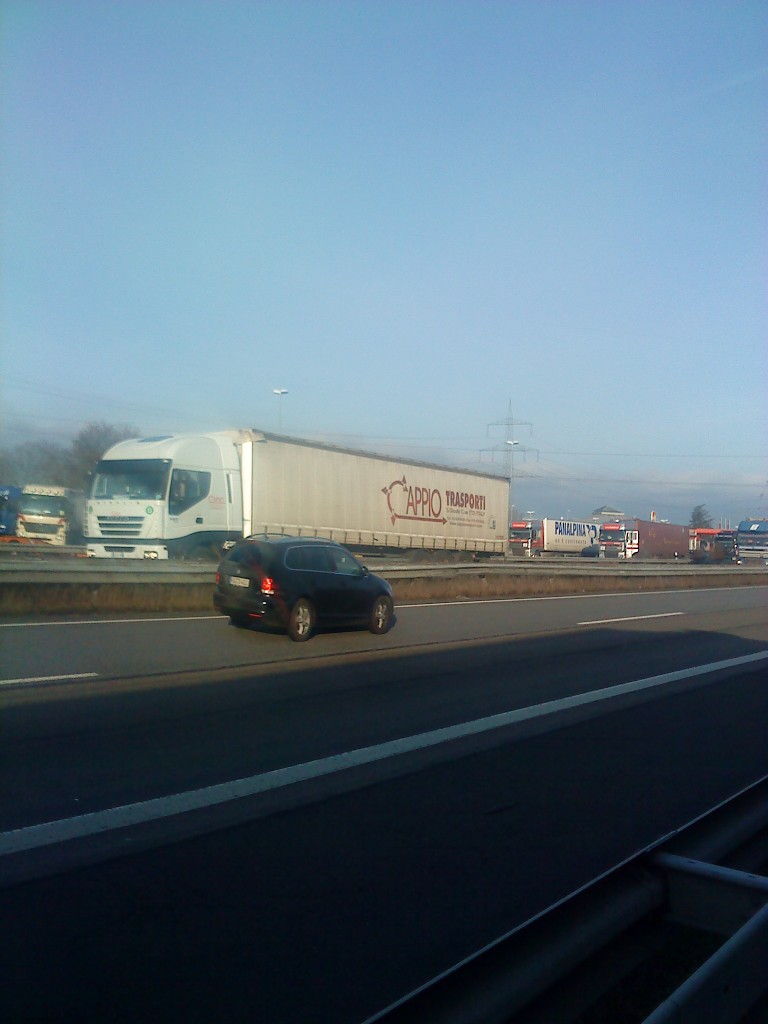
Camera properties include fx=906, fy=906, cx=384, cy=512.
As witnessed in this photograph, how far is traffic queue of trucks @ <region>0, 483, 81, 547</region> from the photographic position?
95.2 ft

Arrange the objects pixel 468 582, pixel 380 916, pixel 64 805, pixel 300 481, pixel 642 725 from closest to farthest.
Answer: pixel 380 916 → pixel 64 805 → pixel 642 725 → pixel 468 582 → pixel 300 481

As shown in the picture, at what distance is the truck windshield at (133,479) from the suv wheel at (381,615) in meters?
9.51

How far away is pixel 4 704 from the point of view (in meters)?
9.06

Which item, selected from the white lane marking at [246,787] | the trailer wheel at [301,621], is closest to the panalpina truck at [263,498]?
the trailer wheel at [301,621]

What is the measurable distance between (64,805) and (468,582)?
21837mm

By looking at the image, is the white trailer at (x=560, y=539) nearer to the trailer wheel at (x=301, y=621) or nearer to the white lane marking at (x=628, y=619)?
the white lane marking at (x=628, y=619)

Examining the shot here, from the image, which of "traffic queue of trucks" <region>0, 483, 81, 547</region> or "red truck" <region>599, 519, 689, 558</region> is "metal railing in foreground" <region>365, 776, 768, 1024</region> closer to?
"traffic queue of trucks" <region>0, 483, 81, 547</region>

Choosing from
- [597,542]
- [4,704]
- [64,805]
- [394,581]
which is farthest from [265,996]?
[597,542]

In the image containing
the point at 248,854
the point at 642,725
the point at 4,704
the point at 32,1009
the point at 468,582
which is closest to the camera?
the point at 32,1009

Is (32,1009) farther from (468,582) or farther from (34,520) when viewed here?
(34,520)

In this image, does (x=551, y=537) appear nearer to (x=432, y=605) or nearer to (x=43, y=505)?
(x=43, y=505)

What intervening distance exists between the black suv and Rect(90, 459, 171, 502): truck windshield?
903 centimetres

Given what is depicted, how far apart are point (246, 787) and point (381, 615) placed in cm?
950

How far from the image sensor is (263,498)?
2764 cm
